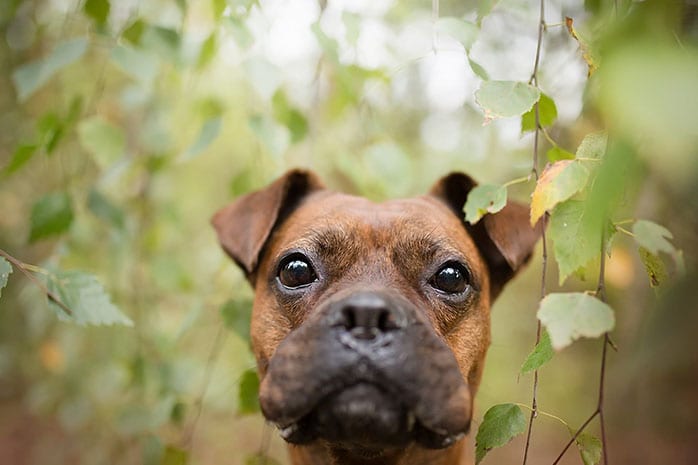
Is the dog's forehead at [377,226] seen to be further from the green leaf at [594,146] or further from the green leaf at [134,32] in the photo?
the green leaf at [134,32]

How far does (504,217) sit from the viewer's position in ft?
9.75

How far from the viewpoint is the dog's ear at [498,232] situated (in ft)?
9.56

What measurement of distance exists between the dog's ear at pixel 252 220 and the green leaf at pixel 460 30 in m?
1.22

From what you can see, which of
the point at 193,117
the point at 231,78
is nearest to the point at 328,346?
the point at 193,117

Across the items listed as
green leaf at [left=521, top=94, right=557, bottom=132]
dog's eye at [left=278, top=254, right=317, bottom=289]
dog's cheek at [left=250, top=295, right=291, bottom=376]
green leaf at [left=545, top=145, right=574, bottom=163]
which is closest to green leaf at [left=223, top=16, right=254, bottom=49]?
dog's eye at [left=278, top=254, right=317, bottom=289]

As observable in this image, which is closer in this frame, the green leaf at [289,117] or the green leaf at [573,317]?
the green leaf at [573,317]

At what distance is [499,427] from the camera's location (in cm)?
204

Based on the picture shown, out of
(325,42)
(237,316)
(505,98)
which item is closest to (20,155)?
(237,316)

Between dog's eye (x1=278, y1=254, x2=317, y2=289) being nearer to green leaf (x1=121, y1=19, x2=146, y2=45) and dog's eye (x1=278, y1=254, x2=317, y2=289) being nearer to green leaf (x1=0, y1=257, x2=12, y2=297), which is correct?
green leaf (x1=0, y1=257, x2=12, y2=297)

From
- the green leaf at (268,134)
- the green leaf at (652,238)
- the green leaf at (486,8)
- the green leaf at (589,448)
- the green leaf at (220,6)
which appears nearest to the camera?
the green leaf at (652,238)

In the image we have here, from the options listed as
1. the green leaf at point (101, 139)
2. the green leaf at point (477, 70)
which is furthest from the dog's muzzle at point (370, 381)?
the green leaf at point (101, 139)

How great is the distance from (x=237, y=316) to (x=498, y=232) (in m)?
1.42

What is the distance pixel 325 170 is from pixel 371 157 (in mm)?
2102

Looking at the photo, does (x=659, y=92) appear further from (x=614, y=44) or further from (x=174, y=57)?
(x=174, y=57)
